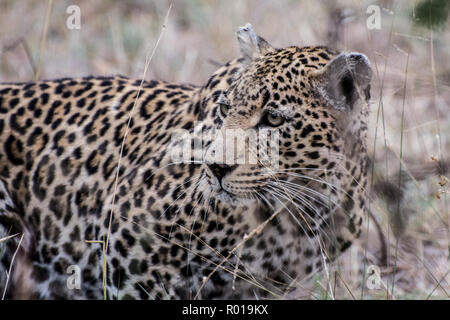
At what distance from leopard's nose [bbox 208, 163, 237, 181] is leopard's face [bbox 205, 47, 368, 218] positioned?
8 cm

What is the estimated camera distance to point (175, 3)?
11.3 metres

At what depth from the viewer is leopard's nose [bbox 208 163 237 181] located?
4496 mm

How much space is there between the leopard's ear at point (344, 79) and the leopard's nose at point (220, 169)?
787mm

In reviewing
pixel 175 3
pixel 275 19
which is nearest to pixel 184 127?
pixel 275 19

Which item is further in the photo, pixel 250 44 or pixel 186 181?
pixel 250 44

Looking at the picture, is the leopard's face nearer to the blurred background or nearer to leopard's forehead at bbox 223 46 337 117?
leopard's forehead at bbox 223 46 337 117

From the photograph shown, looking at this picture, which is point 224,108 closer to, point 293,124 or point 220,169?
point 293,124

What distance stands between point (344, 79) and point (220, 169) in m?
0.97

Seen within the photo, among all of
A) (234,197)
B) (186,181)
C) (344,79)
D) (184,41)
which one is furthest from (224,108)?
(184,41)

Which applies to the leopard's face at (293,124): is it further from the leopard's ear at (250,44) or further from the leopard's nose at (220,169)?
the leopard's ear at (250,44)

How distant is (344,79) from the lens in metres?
4.69

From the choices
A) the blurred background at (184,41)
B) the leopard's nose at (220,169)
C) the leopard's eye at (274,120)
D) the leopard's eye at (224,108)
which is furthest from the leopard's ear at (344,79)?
the blurred background at (184,41)

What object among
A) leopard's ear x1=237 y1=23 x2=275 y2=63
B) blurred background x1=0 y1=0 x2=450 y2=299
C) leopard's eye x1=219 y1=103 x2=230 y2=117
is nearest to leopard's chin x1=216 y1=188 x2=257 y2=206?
leopard's eye x1=219 y1=103 x2=230 y2=117

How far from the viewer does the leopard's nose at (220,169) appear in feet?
14.7
